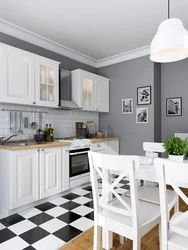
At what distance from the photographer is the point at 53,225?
1.98 meters

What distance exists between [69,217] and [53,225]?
229 millimetres

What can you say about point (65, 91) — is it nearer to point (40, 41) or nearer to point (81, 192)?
point (40, 41)

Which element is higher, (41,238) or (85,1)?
(85,1)

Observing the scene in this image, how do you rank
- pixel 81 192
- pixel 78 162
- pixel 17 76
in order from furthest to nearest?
pixel 78 162, pixel 81 192, pixel 17 76

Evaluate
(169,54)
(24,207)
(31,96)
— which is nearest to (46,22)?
(31,96)

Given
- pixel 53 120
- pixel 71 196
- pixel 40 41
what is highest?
pixel 40 41

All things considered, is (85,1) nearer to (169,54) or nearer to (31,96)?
(169,54)

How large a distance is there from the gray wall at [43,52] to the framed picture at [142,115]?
1.52 meters

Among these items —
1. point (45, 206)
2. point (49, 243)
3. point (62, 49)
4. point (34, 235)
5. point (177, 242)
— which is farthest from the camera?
point (62, 49)

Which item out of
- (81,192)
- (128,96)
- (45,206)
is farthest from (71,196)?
(128,96)

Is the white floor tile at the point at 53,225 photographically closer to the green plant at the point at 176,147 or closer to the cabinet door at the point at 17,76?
the green plant at the point at 176,147

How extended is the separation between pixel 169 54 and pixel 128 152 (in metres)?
2.55

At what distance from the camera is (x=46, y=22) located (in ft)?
8.89

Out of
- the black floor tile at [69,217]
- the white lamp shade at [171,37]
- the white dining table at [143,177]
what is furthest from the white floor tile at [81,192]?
the white lamp shade at [171,37]
